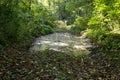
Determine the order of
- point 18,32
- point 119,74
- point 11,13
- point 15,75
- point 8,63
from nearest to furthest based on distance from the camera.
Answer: point 15,75 → point 119,74 → point 8,63 → point 11,13 → point 18,32

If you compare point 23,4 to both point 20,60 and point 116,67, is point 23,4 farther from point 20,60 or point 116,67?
point 116,67

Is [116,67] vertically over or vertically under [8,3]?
under

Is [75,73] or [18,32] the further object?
[18,32]

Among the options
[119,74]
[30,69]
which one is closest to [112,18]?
[119,74]

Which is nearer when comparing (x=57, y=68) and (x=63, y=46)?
(x=57, y=68)

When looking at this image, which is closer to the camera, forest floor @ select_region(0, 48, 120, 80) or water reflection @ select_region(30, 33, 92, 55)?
forest floor @ select_region(0, 48, 120, 80)

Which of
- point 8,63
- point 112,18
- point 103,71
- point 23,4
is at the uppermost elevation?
point 23,4

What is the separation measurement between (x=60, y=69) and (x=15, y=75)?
78.6 inches

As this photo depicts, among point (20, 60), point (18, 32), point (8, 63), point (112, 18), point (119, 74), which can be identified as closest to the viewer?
point (119, 74)

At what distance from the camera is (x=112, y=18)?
14.8 metres

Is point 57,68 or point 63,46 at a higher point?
point 57,68

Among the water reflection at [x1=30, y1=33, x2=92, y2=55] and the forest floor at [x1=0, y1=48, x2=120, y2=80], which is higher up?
the forest floor at [x1=0, y1=48, x2=120, y2=80]

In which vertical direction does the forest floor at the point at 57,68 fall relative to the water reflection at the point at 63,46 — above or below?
above

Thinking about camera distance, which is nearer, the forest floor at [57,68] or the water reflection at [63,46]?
the forest floor at [57,68]
